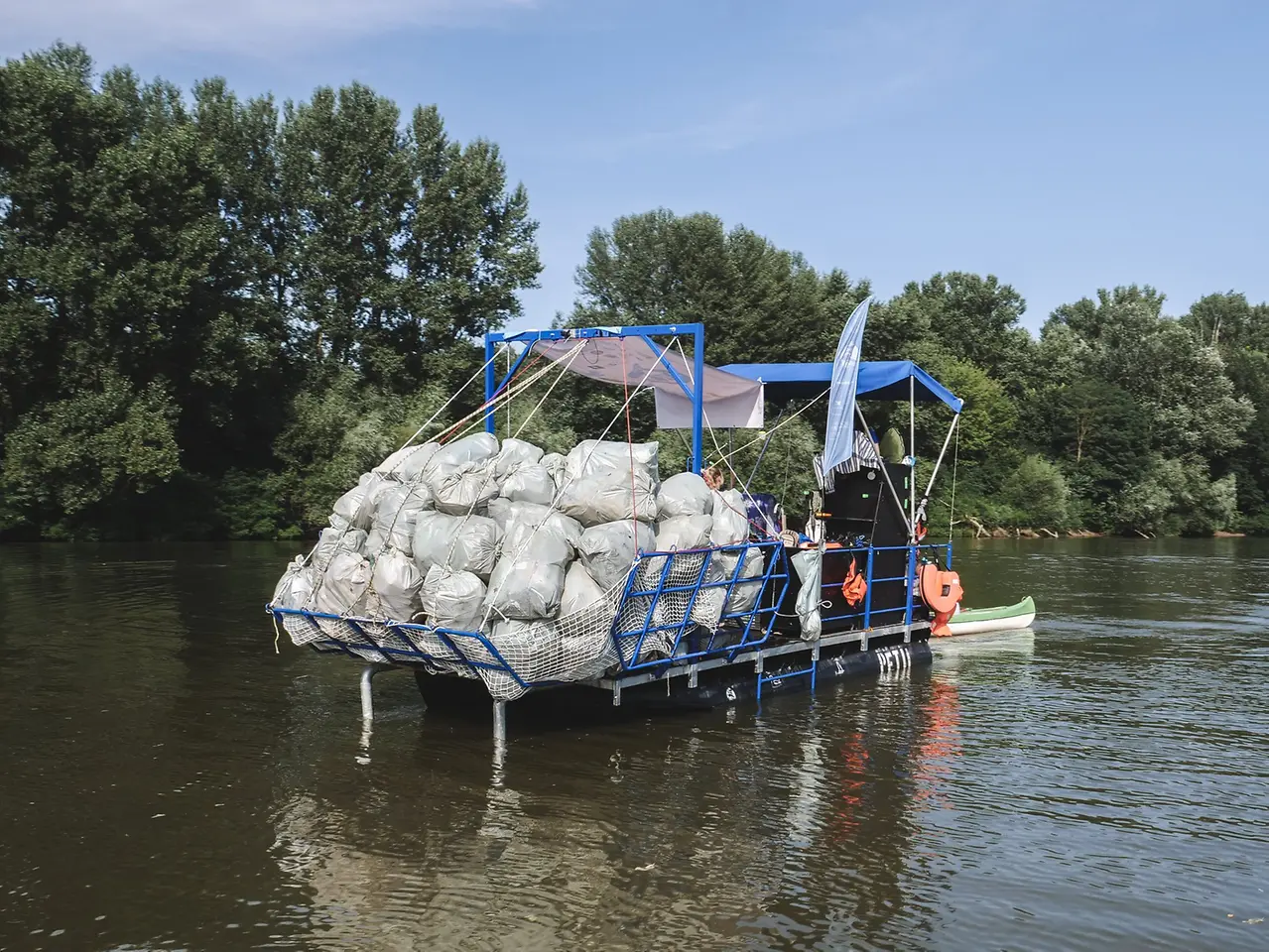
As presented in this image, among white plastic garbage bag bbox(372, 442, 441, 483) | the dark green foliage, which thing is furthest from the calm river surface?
the dark green foliage

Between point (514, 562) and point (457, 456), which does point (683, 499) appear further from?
point (457, 456)

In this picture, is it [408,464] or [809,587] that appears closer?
[408,464]

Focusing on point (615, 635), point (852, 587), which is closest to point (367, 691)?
point (615, 635)

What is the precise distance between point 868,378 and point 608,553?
20.4 feet

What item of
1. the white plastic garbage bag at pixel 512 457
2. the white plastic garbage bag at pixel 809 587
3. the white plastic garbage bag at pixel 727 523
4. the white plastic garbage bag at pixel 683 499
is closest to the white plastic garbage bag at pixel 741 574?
the white plastic garbage bag at pixel 727 523

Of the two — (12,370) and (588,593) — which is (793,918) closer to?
(588,593)

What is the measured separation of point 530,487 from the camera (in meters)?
10.1

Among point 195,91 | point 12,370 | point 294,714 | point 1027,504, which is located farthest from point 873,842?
point 1027,504

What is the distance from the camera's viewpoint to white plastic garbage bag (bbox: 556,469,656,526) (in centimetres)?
998

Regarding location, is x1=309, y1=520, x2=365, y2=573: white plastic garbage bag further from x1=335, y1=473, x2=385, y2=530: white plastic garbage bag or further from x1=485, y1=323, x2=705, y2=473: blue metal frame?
x1=485, y1=323, x2=705, y2=473: blue metal frame

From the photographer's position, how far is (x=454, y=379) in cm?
4328

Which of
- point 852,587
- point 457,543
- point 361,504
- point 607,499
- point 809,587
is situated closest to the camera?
point 457,543

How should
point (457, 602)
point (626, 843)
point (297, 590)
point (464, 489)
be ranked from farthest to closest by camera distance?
1. point (297, 590)
2. point (464, 489)
3. point (457, 602)
4. point (626, 843)

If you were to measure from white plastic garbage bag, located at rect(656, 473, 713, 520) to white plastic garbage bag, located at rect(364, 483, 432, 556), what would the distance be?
2322 millimetres
